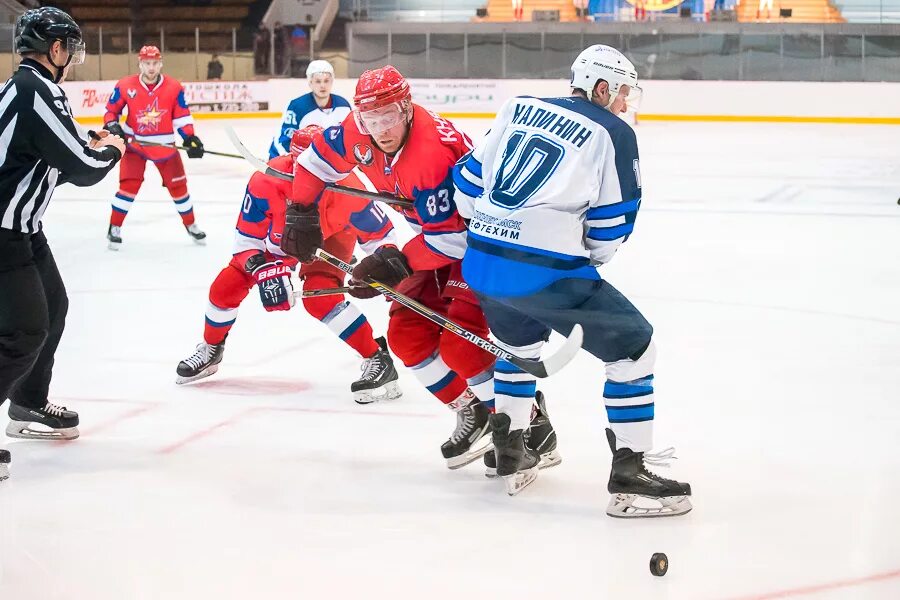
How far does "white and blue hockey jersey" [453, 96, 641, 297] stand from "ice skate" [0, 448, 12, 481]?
1.28m

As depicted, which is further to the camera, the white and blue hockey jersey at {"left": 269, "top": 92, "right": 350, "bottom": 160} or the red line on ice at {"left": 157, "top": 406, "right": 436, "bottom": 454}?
the white and blue hockey jersey at {"left": 269, "top": 92, "right": 350, "bottom": 160}

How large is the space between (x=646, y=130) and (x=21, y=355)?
40.8 ft

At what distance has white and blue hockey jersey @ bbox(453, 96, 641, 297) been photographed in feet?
8.34

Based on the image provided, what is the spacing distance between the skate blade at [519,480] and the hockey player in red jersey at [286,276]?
3.11ft

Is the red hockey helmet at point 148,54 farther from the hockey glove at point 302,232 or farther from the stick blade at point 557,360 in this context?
the stick blade at point 557,360

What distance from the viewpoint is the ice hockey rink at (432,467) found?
2373 millimetres

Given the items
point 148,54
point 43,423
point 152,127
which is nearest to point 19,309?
point 43,423

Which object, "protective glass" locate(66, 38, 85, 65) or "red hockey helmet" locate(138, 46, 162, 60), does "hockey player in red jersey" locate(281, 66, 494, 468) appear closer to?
"protective glass" locate(66, 38, 85, 65)

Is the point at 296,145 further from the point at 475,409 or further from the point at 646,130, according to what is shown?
the point at 646,130

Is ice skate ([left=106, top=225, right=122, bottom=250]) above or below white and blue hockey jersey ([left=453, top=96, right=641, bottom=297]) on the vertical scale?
below

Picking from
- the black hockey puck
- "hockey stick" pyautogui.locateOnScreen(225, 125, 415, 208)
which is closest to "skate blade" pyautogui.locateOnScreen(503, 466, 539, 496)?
the black hockey puck

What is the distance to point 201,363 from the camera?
13.1 feet

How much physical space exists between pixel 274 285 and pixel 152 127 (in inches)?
153

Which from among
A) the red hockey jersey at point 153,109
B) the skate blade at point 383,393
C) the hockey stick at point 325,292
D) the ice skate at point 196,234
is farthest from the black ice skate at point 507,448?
the red hockey jersey at point 153,109
